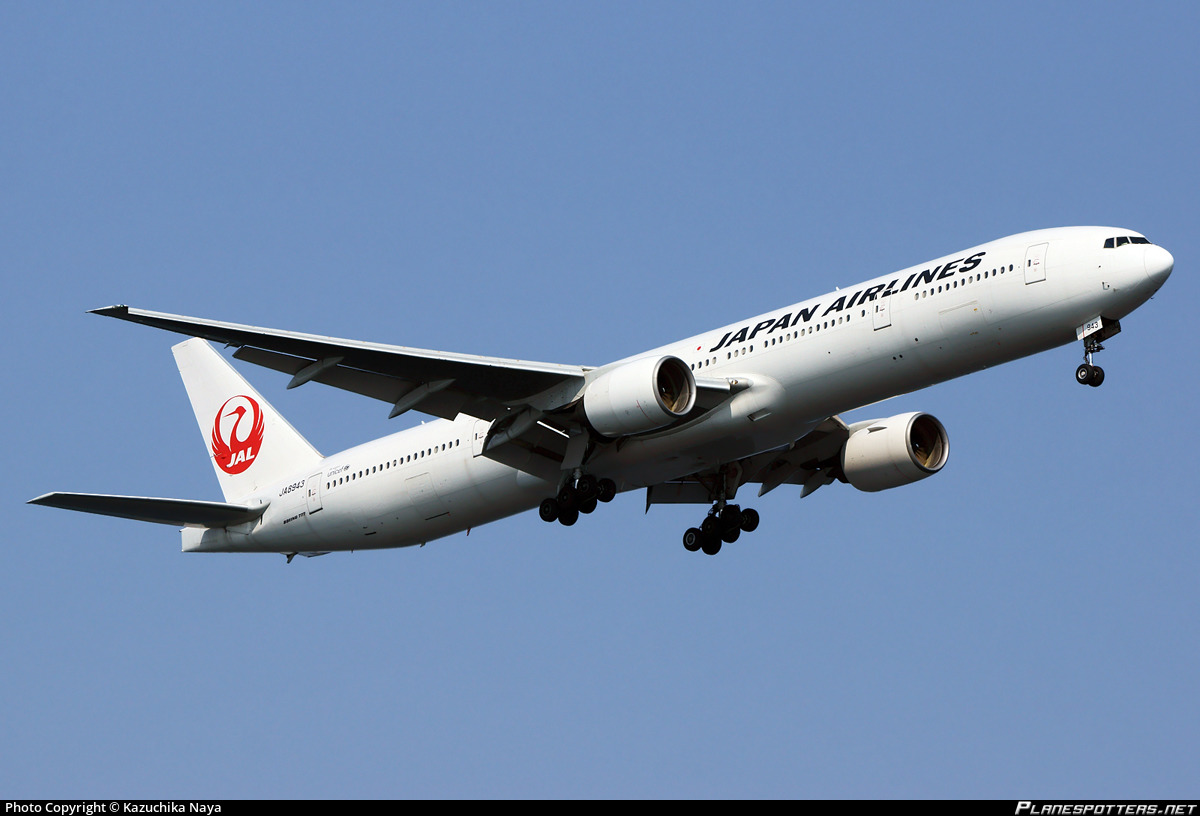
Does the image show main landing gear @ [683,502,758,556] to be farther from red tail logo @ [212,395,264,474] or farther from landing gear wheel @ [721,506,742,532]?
red tail logo @ [212,395,264,474]

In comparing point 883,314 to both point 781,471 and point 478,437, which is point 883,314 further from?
point 478,437

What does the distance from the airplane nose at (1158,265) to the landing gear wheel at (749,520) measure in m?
12.3

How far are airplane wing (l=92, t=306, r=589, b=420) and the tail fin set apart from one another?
7.04 m

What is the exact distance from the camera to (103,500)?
116ft

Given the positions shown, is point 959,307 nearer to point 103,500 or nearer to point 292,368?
point 292,368

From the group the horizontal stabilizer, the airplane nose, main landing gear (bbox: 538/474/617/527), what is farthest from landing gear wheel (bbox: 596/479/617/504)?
the airplane nose

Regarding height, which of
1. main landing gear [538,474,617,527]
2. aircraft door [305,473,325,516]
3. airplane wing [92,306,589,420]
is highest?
airplane wing [92,306,589,420]

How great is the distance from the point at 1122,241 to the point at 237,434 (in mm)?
24121

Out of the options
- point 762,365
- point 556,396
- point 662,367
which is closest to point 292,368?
point 556,396

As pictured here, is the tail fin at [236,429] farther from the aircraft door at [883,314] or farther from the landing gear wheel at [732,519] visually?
the aircraft door at [883,314]

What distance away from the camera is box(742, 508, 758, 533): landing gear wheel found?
3835 cm

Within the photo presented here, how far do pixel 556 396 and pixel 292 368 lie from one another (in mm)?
5663

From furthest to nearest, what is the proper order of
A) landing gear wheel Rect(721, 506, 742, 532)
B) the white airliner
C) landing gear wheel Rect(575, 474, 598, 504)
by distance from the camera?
landing gear wheel Rect(721, 506, 742, 532)
landing gear wheel Rect(575, 474, 598, 504)
the white airliner
